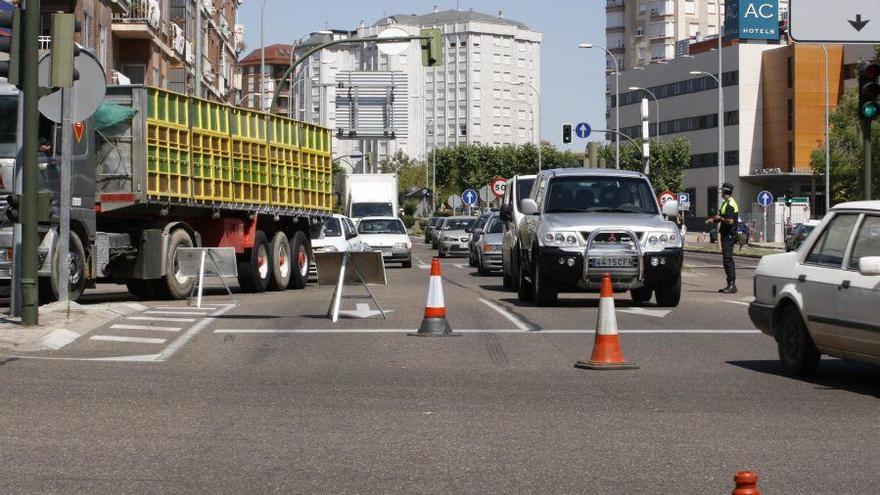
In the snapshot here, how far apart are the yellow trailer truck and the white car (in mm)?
8771

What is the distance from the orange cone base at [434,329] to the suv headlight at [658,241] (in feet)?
18.0

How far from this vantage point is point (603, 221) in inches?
861

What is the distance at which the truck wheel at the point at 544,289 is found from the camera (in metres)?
21.9

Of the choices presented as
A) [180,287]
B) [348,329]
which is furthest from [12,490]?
[180,287]

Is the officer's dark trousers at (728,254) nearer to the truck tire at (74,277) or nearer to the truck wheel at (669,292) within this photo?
the truck wheel at (669,292)

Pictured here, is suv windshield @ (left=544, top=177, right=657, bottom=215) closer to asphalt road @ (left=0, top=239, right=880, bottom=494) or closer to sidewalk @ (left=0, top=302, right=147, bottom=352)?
asphalt road @ (left=0, top=239, right=880, bottom=494)

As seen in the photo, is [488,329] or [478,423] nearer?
[478,423]

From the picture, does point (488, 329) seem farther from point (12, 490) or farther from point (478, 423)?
point (12, 490)

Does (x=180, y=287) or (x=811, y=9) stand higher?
(x=811, y=9)

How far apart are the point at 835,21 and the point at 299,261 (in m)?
11.0

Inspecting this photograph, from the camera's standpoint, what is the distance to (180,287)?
2441cm

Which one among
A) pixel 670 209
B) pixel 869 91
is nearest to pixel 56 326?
pixel 670 209

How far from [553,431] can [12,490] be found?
338 cm

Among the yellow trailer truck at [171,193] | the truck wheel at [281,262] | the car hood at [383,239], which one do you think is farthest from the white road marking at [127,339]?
the car hood at [383,239]
